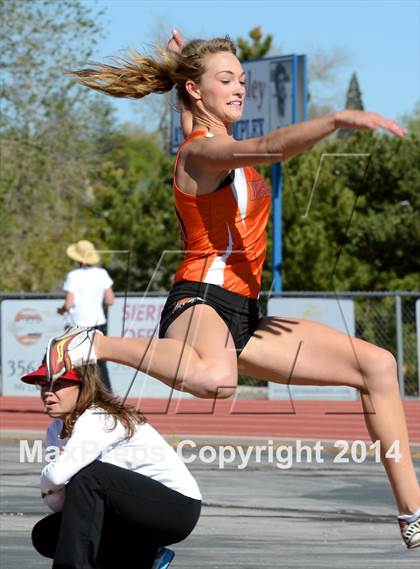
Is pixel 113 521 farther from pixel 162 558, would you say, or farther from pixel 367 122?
pixel 367 122

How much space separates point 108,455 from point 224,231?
1157 millimetres

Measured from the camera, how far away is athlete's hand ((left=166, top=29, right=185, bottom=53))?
6.49 metres

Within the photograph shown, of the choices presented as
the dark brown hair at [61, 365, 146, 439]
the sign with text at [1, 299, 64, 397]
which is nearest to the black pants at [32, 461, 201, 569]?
the dark brown hair at [61, 365, 146, 439]

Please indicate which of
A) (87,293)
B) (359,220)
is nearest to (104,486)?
(87,293)

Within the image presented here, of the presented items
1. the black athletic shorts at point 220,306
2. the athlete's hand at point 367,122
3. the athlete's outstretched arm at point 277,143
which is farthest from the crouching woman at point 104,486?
the athlete's hand at point 367,122

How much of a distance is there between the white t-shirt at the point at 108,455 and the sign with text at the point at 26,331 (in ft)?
47.1

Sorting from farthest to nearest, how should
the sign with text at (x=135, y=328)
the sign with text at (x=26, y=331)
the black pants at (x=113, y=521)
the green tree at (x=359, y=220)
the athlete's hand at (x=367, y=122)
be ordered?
the green tree at (x=359, y=220)
the sign with text at (x=26, y=331)
the sign with text at (x=135, y=328)
the black pants at (x=113, y=521)
the athlete's hand at (x=367, y=122)

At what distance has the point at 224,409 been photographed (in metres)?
19.3

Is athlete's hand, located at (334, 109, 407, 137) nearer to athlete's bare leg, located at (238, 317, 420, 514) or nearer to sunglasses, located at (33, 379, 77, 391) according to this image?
athlete's bare leg, located at (238, 317, 420, 514)

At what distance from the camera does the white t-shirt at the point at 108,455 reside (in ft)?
17.9

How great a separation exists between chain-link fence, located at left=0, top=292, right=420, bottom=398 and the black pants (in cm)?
1391

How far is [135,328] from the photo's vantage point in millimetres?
19547

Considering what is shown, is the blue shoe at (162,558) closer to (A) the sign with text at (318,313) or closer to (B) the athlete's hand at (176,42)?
(B) the athlete's hand at (176,42)

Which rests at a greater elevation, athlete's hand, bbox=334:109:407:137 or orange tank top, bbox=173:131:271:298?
athlete's hand, bbox=334:109:407:137
